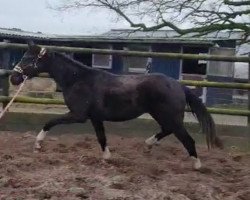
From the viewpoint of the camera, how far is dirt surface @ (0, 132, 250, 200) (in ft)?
15.1

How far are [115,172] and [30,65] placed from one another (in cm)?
190

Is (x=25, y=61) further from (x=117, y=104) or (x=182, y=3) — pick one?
(x=182, y=3)

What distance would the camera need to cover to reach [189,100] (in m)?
6.74

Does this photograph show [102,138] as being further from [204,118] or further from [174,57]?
[174,57]

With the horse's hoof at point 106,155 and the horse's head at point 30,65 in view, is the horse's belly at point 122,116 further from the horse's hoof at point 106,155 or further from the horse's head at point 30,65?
the horse's head at point 30,65

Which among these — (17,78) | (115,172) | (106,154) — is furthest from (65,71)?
(115,172)

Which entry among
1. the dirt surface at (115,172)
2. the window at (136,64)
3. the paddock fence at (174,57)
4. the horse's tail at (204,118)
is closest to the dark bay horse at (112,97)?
the horse's tail at (204,118)

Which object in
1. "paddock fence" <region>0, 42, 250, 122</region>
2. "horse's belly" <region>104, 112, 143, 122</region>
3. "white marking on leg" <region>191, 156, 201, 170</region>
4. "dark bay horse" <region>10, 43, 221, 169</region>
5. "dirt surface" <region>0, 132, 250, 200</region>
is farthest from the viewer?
"paddock fence" <region>0, 42, 250, 122</region>

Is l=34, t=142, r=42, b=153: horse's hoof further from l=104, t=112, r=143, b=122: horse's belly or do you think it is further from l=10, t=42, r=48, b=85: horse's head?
l=104, t=112, r=143, b=122: horse's belly

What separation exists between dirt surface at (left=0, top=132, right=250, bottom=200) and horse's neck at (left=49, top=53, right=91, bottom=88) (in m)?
0.88

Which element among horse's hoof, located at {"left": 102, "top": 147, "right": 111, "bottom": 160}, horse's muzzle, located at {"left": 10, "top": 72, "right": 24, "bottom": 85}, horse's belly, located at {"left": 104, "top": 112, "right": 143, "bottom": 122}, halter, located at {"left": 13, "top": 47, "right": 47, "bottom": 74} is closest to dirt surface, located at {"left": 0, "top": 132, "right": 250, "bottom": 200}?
horse's hoof, located at {"left": 102, "top": 147, "right": 111, "bottom": 160}

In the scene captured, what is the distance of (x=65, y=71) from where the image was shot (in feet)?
22.2

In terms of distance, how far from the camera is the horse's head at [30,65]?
667 centimetres

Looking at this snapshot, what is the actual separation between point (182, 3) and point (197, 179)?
1473 cm
